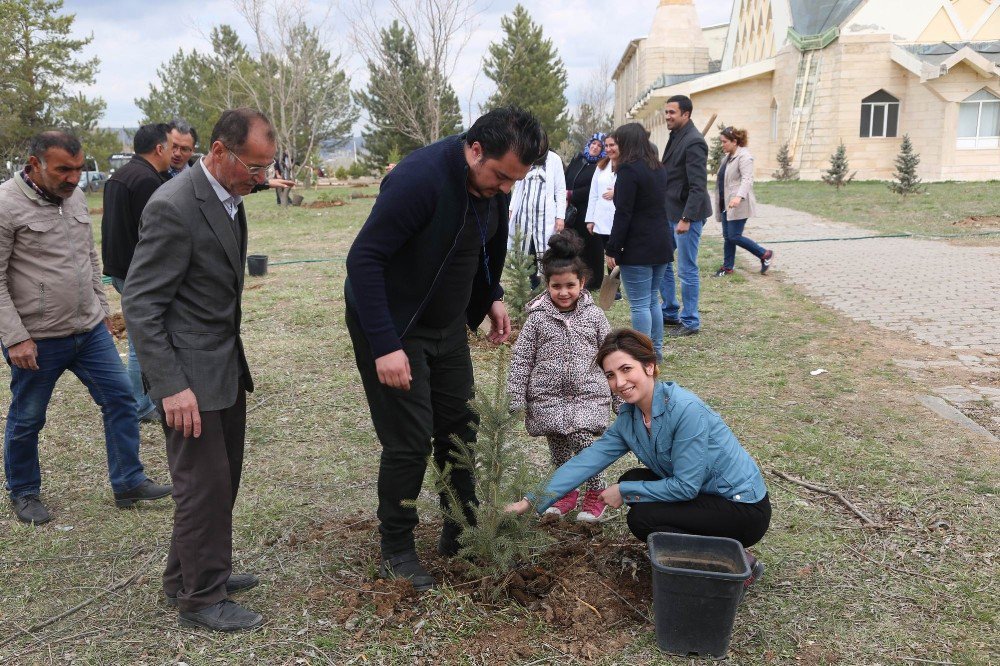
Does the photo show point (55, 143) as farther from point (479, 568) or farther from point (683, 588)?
point (683, 588)

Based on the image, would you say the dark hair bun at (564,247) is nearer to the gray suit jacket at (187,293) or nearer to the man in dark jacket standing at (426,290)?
the man in dark jacket standing at (426,290)

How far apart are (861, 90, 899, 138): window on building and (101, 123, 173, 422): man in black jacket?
31099mm

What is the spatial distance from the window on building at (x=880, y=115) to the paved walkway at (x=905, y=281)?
17.6 meters

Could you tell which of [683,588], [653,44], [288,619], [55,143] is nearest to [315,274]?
[55,143]

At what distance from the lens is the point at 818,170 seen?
1233 inches

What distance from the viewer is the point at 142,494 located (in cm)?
448

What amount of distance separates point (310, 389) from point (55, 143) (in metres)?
2.98

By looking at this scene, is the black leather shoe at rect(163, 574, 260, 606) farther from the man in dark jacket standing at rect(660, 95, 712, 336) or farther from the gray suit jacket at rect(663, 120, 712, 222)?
the gray suit jacket at rect(663, 120, 712, 222)

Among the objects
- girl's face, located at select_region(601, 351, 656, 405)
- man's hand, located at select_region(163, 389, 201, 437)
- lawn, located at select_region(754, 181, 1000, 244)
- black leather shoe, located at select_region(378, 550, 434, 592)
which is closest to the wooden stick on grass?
girl's face, located at select_region(601, 351, 656, 405)

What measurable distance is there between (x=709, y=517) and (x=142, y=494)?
10.3 feet

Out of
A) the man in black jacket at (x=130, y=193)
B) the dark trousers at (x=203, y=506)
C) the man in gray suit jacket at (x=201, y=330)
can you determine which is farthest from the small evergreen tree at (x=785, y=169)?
the dark trousers at (x=203, y=506)

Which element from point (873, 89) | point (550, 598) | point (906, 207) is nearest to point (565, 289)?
point (550, 598)

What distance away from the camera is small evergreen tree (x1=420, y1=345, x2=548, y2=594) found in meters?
3.27

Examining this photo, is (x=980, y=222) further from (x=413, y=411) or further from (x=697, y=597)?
(x=413, y=411)
